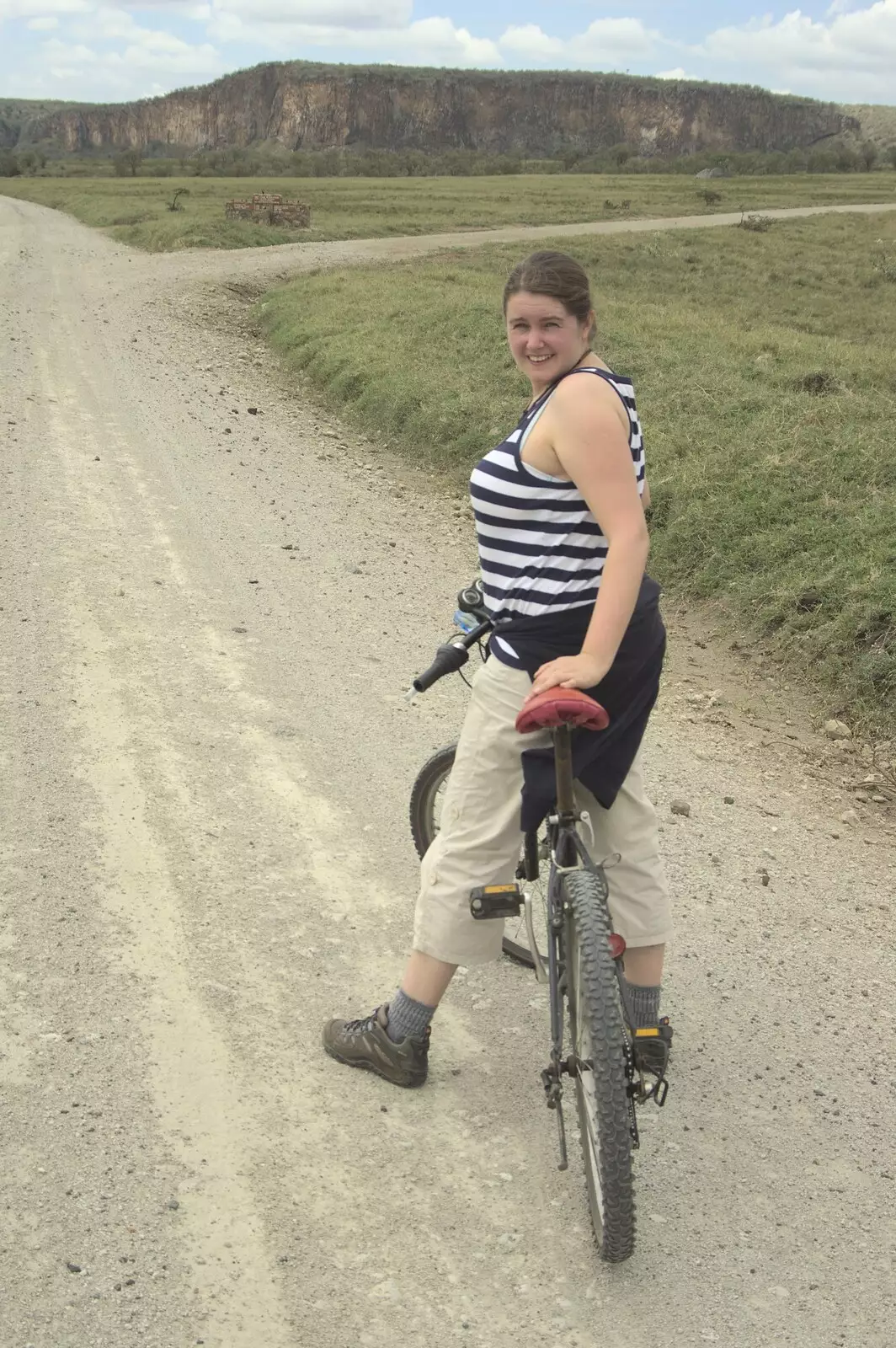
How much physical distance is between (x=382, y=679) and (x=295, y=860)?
1824 millimetres

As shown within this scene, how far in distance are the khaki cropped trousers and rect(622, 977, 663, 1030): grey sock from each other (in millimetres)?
140

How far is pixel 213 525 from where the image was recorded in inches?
324

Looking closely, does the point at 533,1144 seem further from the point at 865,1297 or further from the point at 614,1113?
the point at 865,1297

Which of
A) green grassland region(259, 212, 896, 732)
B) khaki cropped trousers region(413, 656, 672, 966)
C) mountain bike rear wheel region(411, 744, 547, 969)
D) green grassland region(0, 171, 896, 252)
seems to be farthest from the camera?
green grassland region(0, 171, 896, 252)

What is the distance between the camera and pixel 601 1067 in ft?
8.16

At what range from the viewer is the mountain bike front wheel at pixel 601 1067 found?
247 cm

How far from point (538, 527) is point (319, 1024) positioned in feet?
5.35

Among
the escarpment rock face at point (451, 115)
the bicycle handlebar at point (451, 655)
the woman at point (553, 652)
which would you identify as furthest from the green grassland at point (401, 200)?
the escarpment rock face at point (451, 115)

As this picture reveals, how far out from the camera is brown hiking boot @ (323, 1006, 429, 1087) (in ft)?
10.3

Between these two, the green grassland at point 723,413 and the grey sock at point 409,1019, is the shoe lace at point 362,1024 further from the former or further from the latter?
the green grassland at point 723,413

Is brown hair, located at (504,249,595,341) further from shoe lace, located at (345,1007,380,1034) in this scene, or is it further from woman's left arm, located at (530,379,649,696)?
shoe lace, located at (345,1007,380,1034)

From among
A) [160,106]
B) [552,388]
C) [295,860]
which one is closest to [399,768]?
[295,860]

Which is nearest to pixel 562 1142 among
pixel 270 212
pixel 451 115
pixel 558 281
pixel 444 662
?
pixel 444 662

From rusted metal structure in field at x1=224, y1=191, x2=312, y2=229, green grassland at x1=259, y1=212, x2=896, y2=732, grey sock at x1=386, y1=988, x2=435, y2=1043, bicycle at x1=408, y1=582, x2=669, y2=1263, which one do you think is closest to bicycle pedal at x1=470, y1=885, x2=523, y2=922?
bicycle at x1=408, y1=582, x2=669, y2=1263
